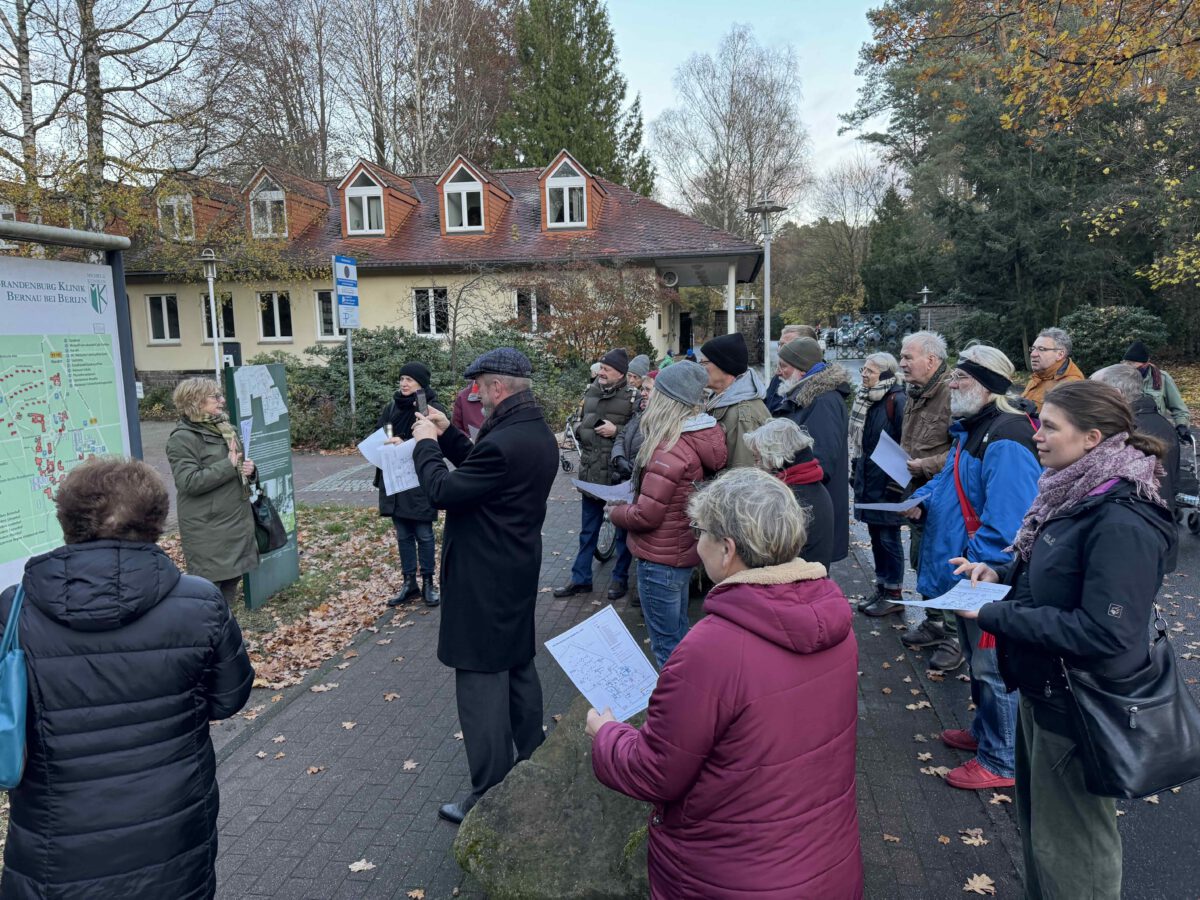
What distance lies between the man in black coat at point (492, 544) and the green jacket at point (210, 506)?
2854 millimetres

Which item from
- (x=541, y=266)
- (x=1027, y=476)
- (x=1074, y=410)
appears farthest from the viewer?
(x=541, y=266)

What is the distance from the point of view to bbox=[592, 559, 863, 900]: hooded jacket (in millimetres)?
1855

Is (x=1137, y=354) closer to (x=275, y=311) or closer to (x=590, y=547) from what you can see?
(x=590, y=547)

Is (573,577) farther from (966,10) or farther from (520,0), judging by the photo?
(520,0)

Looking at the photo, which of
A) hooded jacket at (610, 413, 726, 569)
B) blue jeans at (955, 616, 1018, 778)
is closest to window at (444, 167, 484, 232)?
hooded jacket at (610, 413, 726, 569)

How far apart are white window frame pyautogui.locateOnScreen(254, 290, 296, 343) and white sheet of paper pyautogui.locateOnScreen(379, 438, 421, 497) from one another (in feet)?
79.3

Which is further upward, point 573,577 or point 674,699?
point 674,699

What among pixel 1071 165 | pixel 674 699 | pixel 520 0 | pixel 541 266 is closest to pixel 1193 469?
pixel 674 699

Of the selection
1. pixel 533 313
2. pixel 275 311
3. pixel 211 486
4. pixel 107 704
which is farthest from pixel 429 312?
pixel 107 704

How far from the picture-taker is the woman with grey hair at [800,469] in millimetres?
4254

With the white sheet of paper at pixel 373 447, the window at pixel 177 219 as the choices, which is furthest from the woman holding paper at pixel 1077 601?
the window at pixel 177 219

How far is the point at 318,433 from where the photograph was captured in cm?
1756

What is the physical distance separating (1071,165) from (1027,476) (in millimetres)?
24885

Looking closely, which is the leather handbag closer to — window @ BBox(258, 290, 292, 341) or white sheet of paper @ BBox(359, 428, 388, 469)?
white sheet of paper @ BBox(359, 428, 388, 469)
